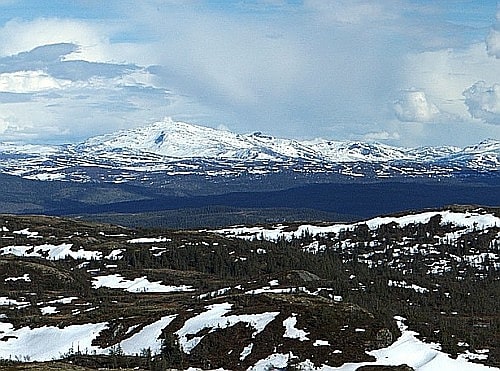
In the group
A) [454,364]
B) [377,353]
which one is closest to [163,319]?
[377,353]

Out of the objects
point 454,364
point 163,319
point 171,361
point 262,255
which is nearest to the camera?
point 454,364

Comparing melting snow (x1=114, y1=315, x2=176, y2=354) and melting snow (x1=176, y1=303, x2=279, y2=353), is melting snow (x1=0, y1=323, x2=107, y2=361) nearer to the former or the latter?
melting snow (x1=114, y1=315, x2=176, y2=354)

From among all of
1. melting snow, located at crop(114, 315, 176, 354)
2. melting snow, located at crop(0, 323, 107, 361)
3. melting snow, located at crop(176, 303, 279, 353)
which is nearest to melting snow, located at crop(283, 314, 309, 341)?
melting snow, located at crop(176, 303, 279, 353)

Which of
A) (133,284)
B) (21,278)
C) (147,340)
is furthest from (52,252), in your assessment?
(147,340)

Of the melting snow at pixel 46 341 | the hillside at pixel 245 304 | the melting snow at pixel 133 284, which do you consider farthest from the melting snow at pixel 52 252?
the melting snow at pixel 46 341

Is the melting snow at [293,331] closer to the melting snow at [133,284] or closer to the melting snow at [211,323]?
the melting snow at [211,323]

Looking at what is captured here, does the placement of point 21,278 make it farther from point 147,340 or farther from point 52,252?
point 147,340

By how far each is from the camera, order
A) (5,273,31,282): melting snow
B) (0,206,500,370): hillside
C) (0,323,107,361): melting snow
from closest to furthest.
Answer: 1. (0,206,500,370): hillside
2. (0,323,107,361): melting snow
3. (5,273,31,282): melting snow

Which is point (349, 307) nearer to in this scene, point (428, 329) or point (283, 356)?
point (428, 329)
